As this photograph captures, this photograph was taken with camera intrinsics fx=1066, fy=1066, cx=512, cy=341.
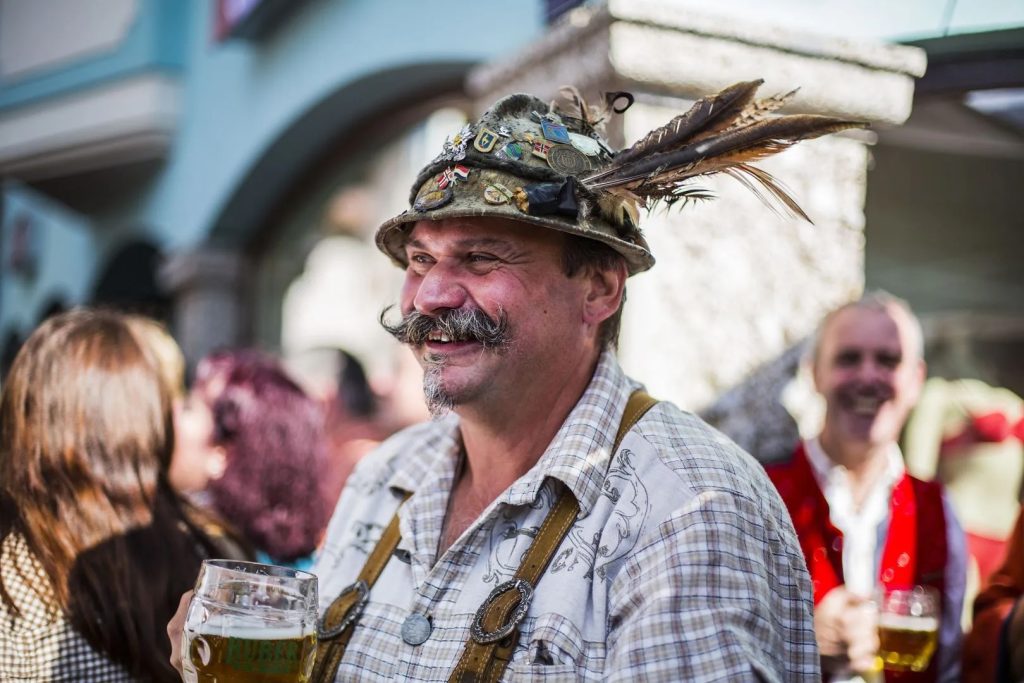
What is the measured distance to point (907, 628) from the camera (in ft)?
8.24

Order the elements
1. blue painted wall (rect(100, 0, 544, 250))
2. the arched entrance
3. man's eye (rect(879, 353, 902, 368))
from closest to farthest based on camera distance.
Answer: man's eye (rect(879, 353, 902, 368)) → blue painted wall (rect(100, 0, 544, 250)) → the arched entrance

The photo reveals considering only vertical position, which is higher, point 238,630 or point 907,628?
point 238,630

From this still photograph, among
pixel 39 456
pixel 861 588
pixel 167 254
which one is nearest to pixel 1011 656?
pixel 861 588

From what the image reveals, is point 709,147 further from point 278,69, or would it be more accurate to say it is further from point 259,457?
point 278,69

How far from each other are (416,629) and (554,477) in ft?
1.24

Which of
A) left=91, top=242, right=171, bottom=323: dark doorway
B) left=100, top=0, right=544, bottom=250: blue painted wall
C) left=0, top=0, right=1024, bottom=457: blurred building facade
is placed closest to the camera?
left=0, top=0, right=1024, bottom=457: blurred building facade

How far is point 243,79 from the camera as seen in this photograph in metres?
7.43

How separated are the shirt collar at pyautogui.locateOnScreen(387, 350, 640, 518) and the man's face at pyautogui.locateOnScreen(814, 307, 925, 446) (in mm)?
1236

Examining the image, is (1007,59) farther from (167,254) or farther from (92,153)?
A: (92,153)

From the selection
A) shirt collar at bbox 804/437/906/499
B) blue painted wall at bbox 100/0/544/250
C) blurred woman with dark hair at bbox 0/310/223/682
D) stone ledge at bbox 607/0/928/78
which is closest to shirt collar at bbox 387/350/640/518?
blurred woman with dark hair at bbox 0/310/223/682

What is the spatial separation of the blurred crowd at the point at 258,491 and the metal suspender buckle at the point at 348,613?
45cm

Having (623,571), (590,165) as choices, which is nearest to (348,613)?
(623,571)

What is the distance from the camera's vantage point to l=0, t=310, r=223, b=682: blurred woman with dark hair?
227cm

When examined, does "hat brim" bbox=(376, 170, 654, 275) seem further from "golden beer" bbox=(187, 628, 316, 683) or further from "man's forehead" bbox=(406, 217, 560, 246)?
"golden beer" bbox=(187, 628, 316, 683)
